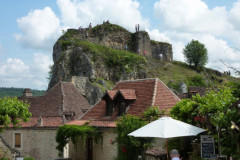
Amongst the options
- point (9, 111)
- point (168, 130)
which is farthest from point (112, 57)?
point (168, 130)

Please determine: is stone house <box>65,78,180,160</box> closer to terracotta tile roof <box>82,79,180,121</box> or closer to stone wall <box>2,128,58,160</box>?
terracotta tile roof <box>82,79,180,121</box>

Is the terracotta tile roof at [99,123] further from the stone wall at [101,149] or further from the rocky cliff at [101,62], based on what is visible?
the rocky cliff at [101,62]

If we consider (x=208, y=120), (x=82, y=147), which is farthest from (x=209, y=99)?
(x=82, y=147)

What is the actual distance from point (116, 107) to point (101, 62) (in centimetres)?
2299

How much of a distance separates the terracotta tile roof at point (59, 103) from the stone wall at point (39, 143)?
6.57ft

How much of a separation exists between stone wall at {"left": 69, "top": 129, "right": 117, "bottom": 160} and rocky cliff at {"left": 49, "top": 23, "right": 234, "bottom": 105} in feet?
47.7

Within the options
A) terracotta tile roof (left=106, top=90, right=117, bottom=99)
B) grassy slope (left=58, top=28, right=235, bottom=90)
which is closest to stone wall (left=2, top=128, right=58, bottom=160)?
terracotta tile roof (left=106, top=90, right=117, bottom=99)

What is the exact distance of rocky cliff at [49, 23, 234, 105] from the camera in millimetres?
39844

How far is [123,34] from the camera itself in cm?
5306

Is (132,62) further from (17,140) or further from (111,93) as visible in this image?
(111,93)

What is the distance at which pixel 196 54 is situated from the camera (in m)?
58.2

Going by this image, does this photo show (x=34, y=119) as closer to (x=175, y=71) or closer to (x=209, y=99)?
(x=209, y=99)

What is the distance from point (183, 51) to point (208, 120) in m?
50.7

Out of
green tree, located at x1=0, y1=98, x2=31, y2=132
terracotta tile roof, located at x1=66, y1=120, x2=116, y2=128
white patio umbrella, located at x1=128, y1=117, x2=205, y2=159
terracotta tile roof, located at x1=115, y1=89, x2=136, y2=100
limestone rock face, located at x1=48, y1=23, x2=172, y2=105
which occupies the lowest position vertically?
terracotta tile roof, located at x1=66, y1=120, x2=116, y2=128
